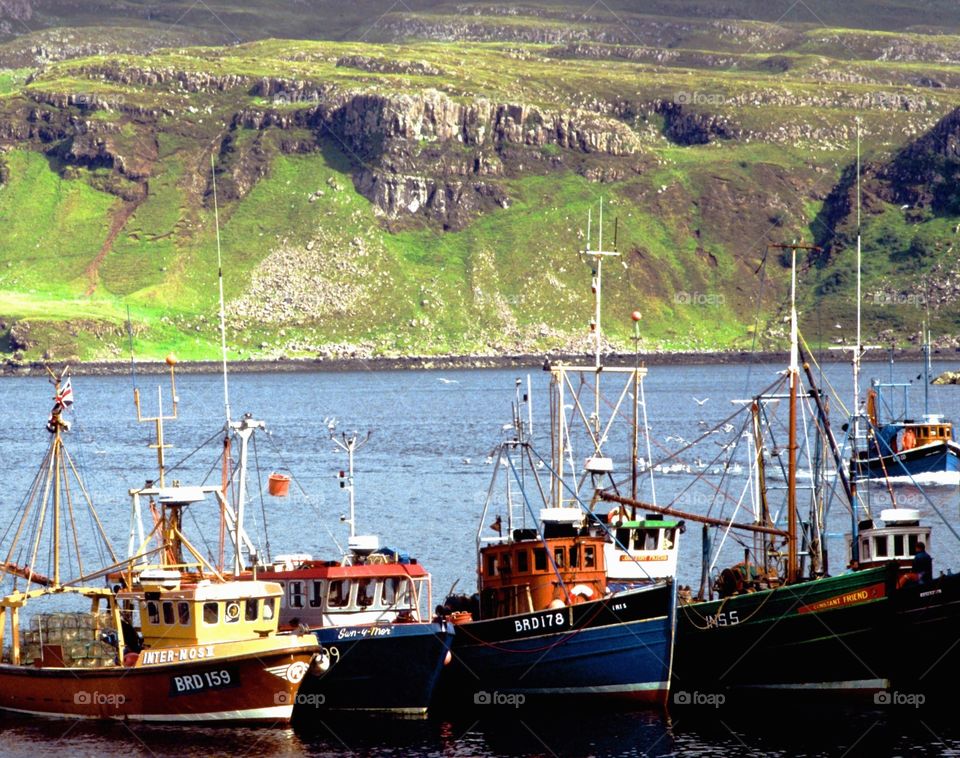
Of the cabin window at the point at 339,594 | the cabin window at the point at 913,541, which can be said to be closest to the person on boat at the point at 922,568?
the cabin window at the point at 913,541

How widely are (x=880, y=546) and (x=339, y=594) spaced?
1949 centimetres

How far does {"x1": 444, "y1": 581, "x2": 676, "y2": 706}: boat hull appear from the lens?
6350 centimetres

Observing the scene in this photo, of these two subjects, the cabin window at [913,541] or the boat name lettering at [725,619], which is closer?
the boat name lettering at [725,619]

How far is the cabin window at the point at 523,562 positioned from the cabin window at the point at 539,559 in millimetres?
250

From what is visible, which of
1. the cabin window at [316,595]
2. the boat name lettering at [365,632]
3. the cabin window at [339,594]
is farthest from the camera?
the cabin window at [316,595]

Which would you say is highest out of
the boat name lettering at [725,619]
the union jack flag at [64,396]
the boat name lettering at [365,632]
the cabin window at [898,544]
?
the union jack flag at [64,396]

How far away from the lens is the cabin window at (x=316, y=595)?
218 feet

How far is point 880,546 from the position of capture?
69.0 metres

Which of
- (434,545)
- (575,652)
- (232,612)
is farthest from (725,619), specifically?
(434,545)

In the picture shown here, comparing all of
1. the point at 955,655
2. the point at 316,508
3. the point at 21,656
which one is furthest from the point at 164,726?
the point at 316,508

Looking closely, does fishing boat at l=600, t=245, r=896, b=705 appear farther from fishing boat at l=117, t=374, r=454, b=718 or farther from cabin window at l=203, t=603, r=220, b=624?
cabin window at l=203, t=603, r=220, b=624

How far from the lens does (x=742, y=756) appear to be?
196 ft

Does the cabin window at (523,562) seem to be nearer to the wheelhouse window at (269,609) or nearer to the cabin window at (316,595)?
the cabin window at (316,595)

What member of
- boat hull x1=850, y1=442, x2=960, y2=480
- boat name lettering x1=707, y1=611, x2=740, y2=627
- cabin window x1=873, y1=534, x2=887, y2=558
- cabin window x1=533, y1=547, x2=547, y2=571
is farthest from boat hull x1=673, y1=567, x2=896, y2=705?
boat hull x1=850, y1=442, x2=960, y2=480
